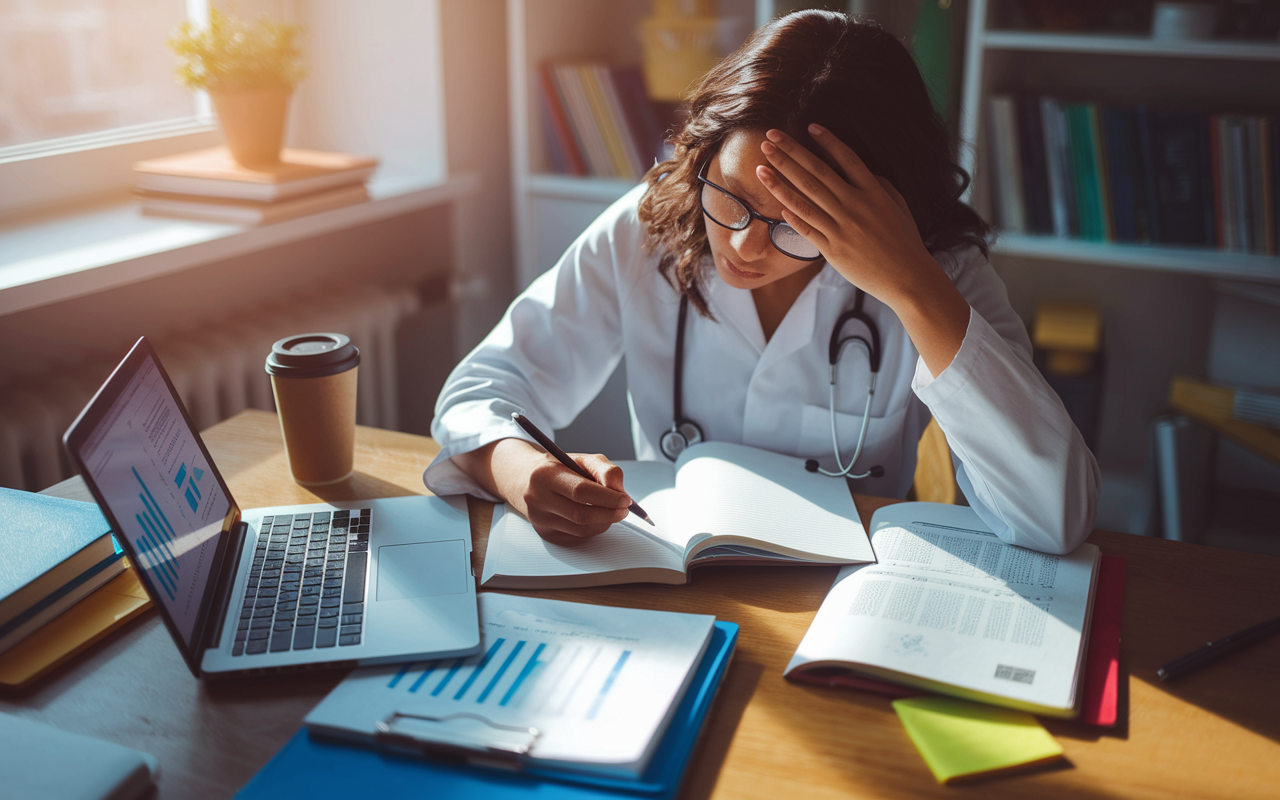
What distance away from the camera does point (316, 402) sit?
110 centimetres

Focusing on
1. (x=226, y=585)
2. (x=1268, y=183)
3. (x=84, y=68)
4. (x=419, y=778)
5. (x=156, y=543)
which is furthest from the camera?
(x=1268, y=183)

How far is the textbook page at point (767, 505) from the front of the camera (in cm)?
94

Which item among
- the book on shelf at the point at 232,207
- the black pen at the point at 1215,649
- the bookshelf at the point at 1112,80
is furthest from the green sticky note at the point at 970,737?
the book on shelf at the point at 232,207

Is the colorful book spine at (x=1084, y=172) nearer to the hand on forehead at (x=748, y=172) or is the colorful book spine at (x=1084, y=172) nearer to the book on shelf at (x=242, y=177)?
the hand on forehead at (x=748, y=172)

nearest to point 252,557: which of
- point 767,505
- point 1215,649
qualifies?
point 767,505

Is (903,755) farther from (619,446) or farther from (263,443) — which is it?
(619,446)

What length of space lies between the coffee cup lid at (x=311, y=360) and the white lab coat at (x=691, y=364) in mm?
144

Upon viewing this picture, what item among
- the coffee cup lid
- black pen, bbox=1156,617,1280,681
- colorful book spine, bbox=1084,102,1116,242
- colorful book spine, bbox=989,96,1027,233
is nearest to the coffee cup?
the coffee cup lid

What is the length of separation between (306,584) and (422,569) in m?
0.11

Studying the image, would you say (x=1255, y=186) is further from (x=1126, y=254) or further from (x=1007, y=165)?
(x=1007, y=165)

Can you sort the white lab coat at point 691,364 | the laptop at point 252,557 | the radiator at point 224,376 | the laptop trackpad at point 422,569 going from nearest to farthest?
the laptop at point 252,557, the laptop trackpad at point 422,569, the white lab coat at point 691,364, the radiator at point 224,376

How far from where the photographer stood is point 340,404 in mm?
1124

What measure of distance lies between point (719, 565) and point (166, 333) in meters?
1.30

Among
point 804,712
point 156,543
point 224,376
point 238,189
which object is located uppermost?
point 238,189
